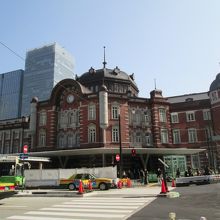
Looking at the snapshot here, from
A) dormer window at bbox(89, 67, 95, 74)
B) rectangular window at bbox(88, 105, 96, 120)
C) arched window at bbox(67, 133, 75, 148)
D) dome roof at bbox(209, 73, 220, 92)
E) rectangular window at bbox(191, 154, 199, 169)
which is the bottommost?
rectangular window at bbox(191, 154, 199, 169)

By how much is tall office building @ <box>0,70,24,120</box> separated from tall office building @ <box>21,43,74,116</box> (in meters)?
4.70

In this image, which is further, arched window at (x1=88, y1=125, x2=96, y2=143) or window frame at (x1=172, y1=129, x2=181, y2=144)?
window frame at (x1=172, y1=129, x2=181, y2=144)

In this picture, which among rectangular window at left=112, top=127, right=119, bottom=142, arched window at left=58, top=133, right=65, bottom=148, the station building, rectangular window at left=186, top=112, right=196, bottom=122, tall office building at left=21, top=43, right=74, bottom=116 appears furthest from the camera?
tall office building at left=21, top=43, right=74, bottom=116

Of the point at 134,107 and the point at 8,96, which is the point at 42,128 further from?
the point at 8,96

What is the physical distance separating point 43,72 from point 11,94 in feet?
75.5

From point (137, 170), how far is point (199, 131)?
12.1m

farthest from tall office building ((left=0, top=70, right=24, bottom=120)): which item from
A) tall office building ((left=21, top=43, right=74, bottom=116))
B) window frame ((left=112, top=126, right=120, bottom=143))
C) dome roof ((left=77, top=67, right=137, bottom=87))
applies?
window frame ((left=112, top=126, right=120, bottom=143))

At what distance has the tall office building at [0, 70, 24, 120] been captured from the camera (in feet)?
389

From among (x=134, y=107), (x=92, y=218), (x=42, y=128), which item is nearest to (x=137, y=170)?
(x=134, y=107)

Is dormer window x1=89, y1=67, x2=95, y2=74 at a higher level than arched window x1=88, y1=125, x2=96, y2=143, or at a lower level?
higher

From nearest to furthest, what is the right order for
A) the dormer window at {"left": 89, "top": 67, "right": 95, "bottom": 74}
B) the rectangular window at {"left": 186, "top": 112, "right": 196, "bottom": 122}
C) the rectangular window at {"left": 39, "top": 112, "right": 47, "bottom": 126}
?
the rectangular window at {"left": 39, "top": 112, "right": 47, "bottom": 126}, the rectangular window at {"left": 186, "top": 112, "right": 196, "bottom": 122}, the dormer window at {"left": 89, "top": 67, "right": 95, "bottom": 74}

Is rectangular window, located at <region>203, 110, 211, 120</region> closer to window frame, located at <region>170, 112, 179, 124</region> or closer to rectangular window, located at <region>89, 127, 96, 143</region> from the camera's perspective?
window frame, located at <region>170, 112, 179, 124</region>

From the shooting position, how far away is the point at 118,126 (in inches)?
1396

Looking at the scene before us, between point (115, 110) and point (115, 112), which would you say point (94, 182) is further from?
point (115, 110)
